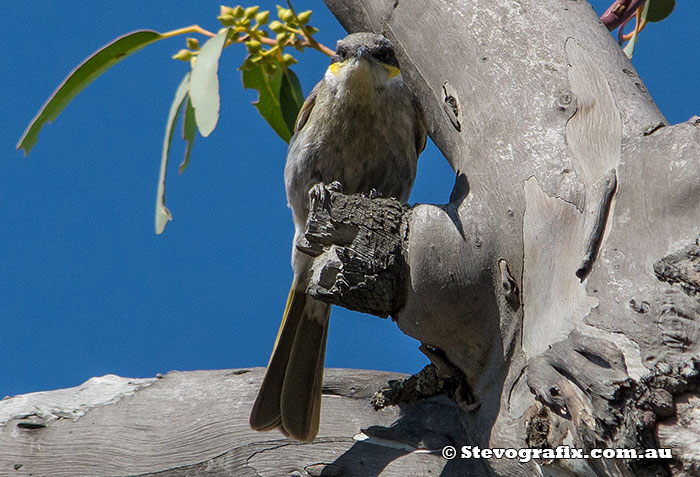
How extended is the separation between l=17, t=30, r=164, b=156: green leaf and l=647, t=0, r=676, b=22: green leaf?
1.48m

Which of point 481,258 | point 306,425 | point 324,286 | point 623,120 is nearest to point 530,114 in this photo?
point 623,120

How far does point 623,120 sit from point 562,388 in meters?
0.57

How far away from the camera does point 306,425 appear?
2037 mm

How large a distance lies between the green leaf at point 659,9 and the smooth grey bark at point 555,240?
561mm

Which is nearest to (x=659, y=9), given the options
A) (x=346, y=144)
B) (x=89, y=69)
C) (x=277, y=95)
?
(x=346, y=144)

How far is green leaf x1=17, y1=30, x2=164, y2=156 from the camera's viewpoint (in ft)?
7.57

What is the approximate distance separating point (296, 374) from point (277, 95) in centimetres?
105

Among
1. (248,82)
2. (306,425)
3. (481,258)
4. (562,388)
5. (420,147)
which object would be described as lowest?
(306,425)

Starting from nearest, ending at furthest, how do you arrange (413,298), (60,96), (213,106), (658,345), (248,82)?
(658,345)
(413,298)
(213,106)
(60,96)
(248,82)

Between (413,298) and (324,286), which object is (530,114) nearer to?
(413,298)

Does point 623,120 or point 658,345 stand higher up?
point 623,120

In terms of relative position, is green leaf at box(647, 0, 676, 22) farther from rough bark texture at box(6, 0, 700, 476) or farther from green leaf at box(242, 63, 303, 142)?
green leaf at box(242, 63, 303, 142)

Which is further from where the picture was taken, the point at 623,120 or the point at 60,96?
the point at 60,96

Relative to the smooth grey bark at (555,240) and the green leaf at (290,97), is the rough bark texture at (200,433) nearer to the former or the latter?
the smooth grey bark at (555,240)
